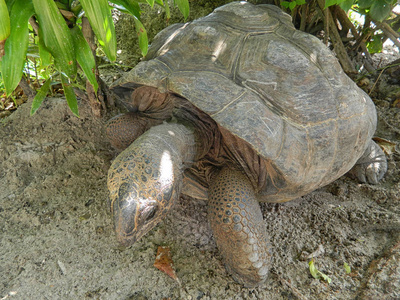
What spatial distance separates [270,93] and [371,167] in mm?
1672

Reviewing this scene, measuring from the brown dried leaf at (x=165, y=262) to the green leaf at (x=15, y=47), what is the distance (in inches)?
60.9

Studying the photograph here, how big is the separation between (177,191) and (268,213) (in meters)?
1.14

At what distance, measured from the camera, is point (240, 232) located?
77.6 inches

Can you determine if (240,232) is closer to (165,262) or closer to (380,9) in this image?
(165,262)

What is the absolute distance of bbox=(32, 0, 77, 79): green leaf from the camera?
1859 mm

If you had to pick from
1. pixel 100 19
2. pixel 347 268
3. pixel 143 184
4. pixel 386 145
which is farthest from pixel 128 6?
pixel 386 145

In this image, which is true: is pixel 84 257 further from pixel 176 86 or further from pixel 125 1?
pixel 125 1

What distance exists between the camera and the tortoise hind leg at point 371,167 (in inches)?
118

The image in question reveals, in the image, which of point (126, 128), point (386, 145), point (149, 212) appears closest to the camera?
point (149, 212)

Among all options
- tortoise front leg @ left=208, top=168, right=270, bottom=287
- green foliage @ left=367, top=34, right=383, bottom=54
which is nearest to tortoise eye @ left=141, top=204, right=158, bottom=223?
tortoise front leg @ left=208, top=168, right=270, bottom=287

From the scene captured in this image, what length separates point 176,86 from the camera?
6.94ft

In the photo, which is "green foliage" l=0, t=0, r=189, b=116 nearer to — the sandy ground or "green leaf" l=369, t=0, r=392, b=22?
the sandy ground

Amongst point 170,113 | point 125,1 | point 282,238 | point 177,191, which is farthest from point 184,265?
point 125,1

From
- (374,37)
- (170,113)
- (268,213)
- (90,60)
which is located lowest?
(268,213)
